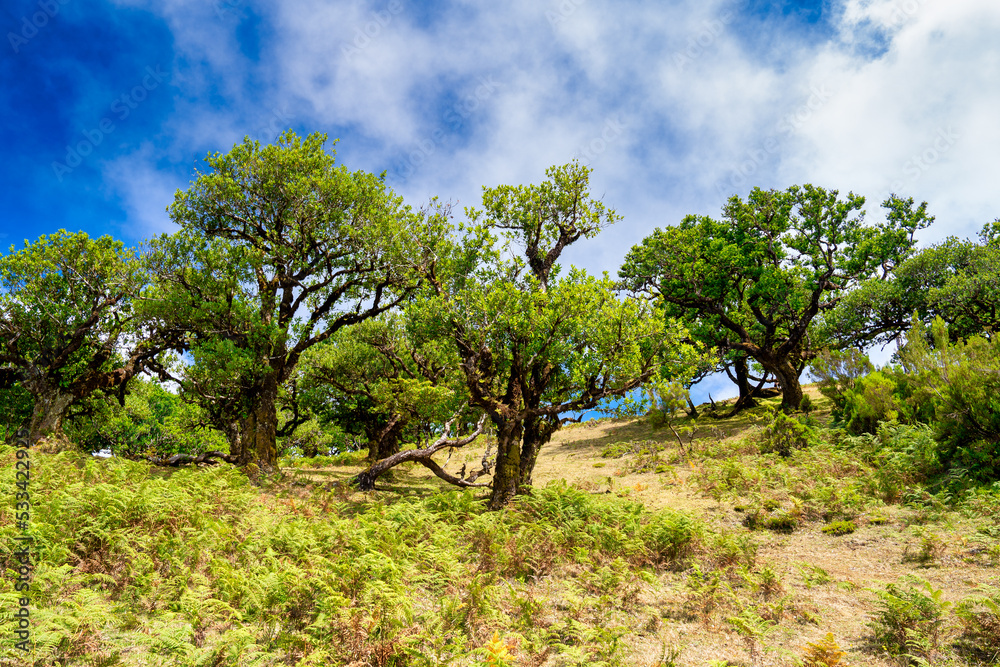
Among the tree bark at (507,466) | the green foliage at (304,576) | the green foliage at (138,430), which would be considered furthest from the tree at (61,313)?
the tree bark at (507,466)

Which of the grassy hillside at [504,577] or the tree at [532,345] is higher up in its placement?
the tree at [532,345]

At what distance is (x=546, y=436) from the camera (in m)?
15.7

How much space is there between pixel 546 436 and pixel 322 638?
10582 mm

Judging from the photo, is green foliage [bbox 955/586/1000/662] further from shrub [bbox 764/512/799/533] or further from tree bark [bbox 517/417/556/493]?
tree bark [bbox 517/417/556/493]

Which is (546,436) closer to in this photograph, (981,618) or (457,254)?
(457,254)

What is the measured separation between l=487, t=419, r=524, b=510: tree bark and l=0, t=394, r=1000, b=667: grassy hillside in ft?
2.74

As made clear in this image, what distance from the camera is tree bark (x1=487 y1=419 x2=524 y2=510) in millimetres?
13898

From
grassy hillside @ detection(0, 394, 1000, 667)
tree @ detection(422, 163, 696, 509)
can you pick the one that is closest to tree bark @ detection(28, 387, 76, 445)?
grassy hillside @ detection(0, 394, 1000, 667)

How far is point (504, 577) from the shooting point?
8609 mm

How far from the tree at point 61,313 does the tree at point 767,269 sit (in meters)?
26.3

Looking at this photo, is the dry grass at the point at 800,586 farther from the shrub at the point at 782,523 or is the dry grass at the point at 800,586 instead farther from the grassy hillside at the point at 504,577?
the shrub at the point at 782,523

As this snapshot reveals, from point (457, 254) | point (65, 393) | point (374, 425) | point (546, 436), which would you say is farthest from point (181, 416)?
point (546, 436)

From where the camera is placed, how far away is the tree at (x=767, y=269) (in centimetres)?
2642

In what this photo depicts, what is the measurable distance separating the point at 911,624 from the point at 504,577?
5.89 m
